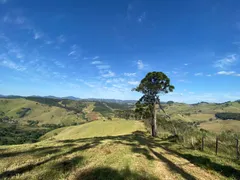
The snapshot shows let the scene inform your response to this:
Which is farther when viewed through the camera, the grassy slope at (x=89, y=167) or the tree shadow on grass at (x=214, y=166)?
the tree shadow on grass at (x=214, y=166)

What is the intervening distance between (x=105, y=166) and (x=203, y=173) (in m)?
6.14

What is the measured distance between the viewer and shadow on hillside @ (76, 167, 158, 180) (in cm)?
754

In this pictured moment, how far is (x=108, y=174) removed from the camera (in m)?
7.91

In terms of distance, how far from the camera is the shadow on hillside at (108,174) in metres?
7.54

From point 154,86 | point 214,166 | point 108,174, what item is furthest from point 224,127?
point 108,174

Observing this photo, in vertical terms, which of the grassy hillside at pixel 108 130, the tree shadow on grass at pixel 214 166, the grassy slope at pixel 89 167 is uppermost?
the grassy slope at pixel 89 167

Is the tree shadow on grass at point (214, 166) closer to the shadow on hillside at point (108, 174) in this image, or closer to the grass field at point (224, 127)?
the shadow on hillside at point (108, 174)

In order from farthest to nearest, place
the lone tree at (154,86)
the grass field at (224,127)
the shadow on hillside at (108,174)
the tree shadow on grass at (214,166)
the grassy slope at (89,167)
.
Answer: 1. the grass field at (224,127)
2. the lone tree at (154,86)
3. the tree shadow on grass at (214,166)
4. the grassy slope at (89,167)
5. the shadow on hillside at (108,174)

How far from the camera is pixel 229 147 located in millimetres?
17297

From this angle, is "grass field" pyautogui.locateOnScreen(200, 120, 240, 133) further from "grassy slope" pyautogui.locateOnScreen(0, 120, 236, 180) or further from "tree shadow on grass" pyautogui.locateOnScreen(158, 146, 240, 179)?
"grassy slope" pyautogui.locateOnScreen(0, 120, 236, 180)

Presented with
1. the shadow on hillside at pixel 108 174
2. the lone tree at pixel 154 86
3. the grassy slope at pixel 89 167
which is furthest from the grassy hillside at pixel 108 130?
the shadow on hillside at pixel 108 174

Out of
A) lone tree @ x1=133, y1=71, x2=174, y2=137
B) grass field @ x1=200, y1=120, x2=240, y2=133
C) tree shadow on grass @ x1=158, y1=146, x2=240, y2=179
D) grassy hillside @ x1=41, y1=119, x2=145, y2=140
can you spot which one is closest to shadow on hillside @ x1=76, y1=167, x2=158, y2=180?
tree shadow on grass @ x1=158, y1=146, x2=240, y2=179

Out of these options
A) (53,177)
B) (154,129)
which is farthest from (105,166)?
(154,129)

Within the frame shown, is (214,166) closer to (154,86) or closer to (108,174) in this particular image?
(108,174)
